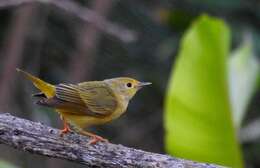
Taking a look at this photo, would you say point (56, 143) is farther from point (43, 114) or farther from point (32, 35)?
point (32, 35)

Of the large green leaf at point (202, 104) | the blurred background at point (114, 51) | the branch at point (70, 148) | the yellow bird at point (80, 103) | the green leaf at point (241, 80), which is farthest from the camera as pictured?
the blurred background at point (114, 51)

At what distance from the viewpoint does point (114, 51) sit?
8102mm

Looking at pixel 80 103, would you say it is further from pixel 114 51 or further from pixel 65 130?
pixel 114 51

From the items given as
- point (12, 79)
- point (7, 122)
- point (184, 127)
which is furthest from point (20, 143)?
point (12, 79)

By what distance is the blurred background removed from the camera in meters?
7.27

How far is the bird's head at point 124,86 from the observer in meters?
4.19

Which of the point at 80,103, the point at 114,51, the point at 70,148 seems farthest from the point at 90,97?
the point at 114,51

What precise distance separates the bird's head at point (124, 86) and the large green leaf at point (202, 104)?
1.98 ft

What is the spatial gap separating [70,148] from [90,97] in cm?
33

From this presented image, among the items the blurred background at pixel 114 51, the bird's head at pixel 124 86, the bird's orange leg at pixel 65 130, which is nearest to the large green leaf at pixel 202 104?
the bird's head at pixel 124 86

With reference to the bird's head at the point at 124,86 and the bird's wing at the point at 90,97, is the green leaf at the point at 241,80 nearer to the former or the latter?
the bird's head at the point at 124,86

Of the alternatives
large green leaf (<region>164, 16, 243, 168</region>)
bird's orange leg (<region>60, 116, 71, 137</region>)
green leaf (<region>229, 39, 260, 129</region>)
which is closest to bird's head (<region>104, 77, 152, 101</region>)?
bird's orange leg (<region>60, 116, 71, 137</region>)

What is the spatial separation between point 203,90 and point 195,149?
1.24ft

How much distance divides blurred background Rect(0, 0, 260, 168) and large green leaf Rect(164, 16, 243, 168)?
2110mm
